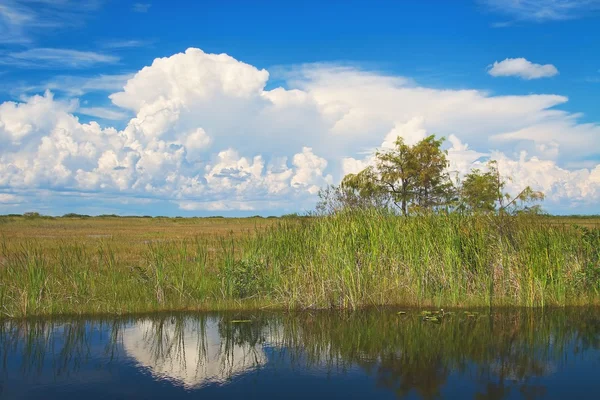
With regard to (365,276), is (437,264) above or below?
above

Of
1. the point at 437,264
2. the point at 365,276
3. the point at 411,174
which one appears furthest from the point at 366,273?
the point at 411,174

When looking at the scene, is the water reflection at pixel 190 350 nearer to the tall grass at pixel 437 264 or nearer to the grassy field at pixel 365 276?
the grassy field at pixel 365 276

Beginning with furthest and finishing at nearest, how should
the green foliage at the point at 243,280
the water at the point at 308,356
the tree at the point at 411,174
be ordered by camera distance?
the tree at the point at 411,174 < the green foliage at the point at 243,280 < the water at the point at 308,356

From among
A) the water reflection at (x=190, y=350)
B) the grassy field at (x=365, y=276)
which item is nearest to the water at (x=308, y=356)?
the water reflection at (x=190, y=350)

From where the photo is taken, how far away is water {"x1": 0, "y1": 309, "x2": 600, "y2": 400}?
7688 millimetres

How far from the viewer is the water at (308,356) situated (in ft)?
25.2

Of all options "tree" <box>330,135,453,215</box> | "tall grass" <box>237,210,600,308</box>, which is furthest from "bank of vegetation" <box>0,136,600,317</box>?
"tree" <box>330,135,453,215</box>

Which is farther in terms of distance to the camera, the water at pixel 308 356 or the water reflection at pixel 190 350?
the water reflection at pixel 190 350

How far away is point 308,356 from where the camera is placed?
361 inches

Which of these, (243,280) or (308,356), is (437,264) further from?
(308,356)

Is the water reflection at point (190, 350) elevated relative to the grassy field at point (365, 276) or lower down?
lower down

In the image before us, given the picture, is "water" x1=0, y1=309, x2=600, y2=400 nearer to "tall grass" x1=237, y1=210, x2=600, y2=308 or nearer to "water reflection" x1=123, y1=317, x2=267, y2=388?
"water reflection" x1=123, y1=317, x2=267, y2=388

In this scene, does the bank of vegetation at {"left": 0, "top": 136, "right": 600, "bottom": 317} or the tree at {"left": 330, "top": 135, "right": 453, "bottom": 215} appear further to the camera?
the tree at {"left": 330, "top": 135, "right": 453, "bottom": 215}

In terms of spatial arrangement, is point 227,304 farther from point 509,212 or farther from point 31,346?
point 509,212
